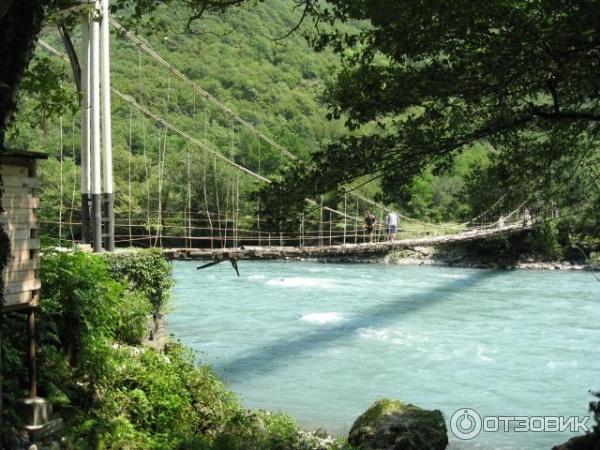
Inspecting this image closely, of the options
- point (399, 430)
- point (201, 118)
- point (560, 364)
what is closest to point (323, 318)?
point (560, 364)

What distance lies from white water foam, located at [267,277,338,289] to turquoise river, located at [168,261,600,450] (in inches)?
1.3

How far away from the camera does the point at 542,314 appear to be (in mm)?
11008

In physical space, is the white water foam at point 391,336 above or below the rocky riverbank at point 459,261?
below

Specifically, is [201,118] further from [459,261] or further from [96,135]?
[96,135]

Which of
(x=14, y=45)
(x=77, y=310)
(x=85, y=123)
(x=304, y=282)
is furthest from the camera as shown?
(x=304, y=282)

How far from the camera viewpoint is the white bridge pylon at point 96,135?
19.7ft

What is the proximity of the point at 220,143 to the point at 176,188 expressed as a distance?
9.91 m

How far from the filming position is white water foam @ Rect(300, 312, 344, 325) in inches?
391

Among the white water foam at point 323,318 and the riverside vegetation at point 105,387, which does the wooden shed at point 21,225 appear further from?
the white water foam at point 323,318

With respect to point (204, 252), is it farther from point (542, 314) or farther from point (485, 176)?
point (542, 314)

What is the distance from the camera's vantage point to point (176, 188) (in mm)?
19219

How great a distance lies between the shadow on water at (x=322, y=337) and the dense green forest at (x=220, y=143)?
4.87 feet

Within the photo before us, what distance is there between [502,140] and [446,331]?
6.94 m

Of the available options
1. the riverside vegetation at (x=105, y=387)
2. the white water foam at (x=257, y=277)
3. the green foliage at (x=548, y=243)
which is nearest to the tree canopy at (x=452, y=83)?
the riverside vegetation at (x=105, y=387)
